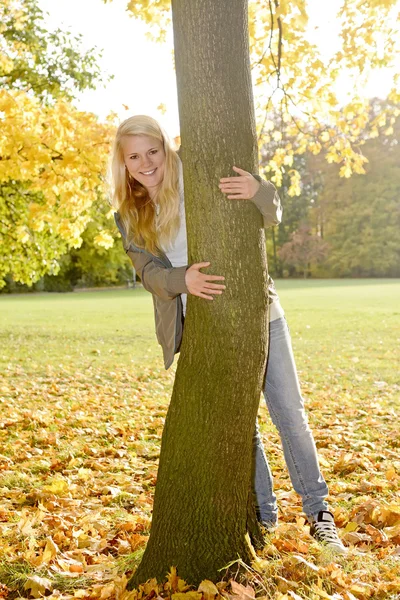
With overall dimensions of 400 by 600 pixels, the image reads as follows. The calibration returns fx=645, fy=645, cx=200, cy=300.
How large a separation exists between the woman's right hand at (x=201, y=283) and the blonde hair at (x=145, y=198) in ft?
1.49

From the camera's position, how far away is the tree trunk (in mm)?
2795

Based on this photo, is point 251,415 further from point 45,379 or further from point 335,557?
point 45,379

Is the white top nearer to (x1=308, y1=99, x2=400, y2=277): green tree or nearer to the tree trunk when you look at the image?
the tree trunk

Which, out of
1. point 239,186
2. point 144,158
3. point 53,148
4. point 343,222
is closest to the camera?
point 239,186

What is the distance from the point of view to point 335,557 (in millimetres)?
3182

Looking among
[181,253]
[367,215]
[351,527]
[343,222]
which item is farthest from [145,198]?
[343,222]

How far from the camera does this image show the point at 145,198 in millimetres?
3447

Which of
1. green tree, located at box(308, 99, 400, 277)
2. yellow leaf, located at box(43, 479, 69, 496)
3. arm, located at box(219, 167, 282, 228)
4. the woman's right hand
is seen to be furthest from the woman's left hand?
green tree, located at box(308, 99, 400, 277)

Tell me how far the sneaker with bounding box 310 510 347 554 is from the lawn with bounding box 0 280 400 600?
0.26 ft

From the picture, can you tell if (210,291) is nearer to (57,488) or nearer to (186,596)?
(186,596)

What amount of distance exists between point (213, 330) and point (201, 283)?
0.72 ft

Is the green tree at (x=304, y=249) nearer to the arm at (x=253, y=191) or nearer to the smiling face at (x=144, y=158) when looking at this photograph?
the smiling face at (x=144, y=158)

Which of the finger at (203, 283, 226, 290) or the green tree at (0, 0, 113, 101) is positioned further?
the green tree at (0, 0, 113, 101)

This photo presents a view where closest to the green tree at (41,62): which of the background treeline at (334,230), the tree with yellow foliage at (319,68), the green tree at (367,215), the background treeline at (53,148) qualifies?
the background treeline at (53,148)
